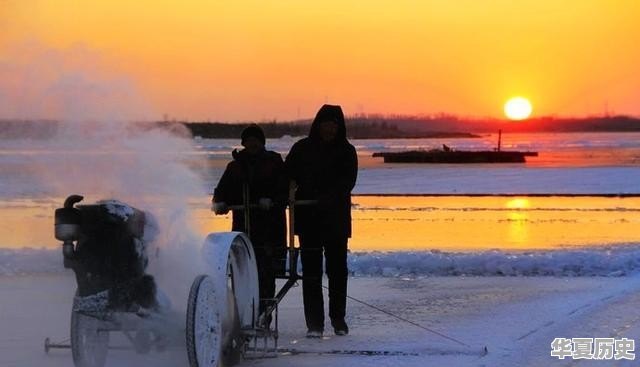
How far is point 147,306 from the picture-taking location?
4441 millimetres

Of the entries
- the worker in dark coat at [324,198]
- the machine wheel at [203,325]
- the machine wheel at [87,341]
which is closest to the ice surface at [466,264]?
the worker in dark coat at [324,198]

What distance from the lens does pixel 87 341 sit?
466 cm

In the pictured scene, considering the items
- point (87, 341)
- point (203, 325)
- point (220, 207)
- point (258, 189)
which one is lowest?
point (87, 341)

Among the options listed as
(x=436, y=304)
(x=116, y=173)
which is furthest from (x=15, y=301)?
(x=436, y=304)

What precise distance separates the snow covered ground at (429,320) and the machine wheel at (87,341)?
1.01 ft

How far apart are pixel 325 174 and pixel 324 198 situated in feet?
0.62

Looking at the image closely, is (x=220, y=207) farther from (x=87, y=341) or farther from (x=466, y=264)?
(x=466, y=264)

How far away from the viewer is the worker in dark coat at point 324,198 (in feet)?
19.1

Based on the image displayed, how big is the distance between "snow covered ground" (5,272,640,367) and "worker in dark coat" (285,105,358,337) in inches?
11.3

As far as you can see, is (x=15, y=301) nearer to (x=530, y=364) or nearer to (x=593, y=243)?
(x=530, y=364)

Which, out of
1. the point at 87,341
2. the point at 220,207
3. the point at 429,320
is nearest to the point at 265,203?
the point at 220,207

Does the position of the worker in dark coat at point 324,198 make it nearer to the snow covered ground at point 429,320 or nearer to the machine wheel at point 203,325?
the snow covered ground at point 429,320

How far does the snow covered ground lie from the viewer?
204 inches

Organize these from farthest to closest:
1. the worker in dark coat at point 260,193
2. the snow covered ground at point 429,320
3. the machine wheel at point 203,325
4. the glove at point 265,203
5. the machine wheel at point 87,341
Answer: the worker in dark coat at point 260,193
the glove at point 265,203
the snow covered ground at point 429,320
the machine wheel at point 87,341
the machine wheel at point 203,325
